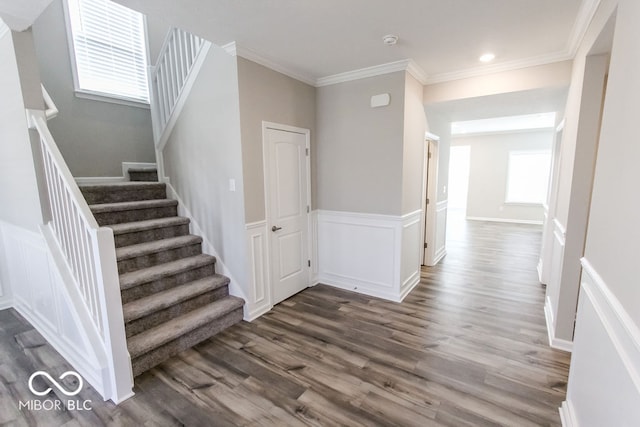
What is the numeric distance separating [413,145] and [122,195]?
3389 millimetres

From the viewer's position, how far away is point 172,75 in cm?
332

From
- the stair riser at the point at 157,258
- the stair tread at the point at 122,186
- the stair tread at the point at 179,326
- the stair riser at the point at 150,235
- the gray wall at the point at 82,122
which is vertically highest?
the gray wall at the point at 82,122

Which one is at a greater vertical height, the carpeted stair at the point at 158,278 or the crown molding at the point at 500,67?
the crown molding at the point at 500,67

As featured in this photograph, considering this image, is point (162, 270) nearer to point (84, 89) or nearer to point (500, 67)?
point (84, 89)

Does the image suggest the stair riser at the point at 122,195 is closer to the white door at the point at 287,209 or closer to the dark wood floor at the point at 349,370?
the dark wood floor at the point at 349,370

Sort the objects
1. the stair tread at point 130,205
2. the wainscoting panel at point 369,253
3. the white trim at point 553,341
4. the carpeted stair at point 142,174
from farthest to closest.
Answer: the carpeted stair at point 142,174, the wainscoting panel at point 369,253, the stair tread at point 130,205, the white trim at point 553,341

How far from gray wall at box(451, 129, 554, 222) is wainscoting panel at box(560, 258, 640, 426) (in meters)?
7.56

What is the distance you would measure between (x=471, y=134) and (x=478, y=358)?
7.63 meters

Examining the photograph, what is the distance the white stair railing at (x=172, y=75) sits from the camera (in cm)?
301

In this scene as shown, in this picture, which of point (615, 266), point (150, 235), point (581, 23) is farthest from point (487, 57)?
point (150, 235)

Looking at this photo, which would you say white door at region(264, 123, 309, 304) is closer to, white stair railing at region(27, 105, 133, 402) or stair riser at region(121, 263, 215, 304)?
stair riser at region(121, 263, 215, 304)

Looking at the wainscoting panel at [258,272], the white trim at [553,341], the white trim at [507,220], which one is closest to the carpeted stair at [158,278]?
the wainscoting panel at [258,272]

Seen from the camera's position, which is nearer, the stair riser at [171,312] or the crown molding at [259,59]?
the stair riser at [171,312]

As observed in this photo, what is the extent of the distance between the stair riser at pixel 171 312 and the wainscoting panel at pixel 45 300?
0.32m
